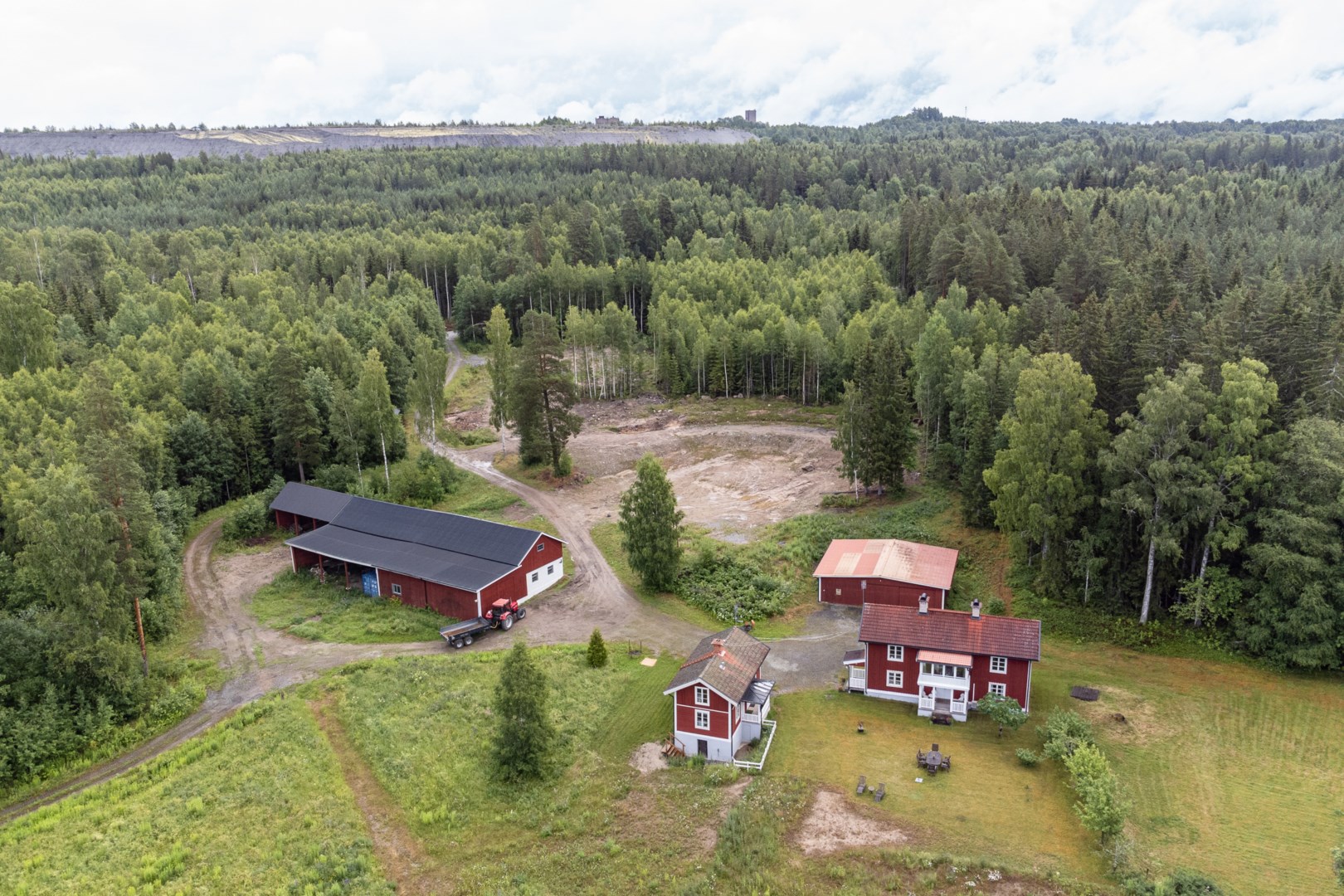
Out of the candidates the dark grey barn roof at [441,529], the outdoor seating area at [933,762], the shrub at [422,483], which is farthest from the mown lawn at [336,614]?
the outdoor seating area at [933,762]

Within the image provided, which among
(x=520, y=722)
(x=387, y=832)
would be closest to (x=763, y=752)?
(x=520, y=722)

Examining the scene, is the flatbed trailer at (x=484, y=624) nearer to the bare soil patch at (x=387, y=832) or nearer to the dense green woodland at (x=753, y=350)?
the bare soil patch at (x=387, y=832)

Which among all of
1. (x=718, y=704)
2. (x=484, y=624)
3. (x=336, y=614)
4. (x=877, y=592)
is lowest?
(x=336, y=614)

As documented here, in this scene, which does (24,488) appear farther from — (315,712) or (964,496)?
(964,496)

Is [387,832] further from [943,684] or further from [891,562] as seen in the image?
[891,562]

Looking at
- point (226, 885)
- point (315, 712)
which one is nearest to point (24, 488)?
point (315, 712)

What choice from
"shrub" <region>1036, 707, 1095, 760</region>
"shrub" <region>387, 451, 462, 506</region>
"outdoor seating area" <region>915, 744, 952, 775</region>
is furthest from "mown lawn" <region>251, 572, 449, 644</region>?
"shrub" <region>1036, 707, 1095, 760</region>
